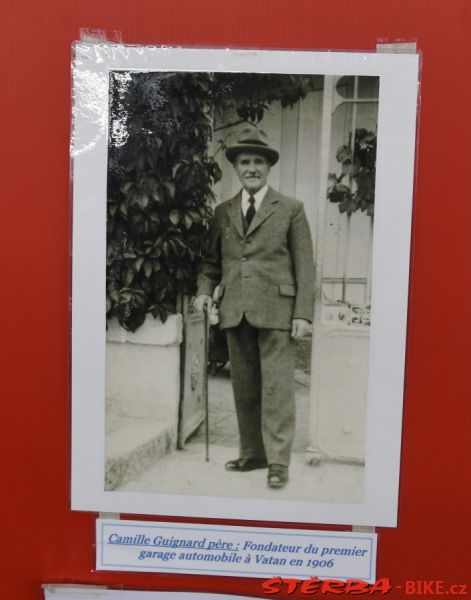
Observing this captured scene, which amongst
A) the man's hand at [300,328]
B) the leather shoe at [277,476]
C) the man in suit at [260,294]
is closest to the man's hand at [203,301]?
the man in suit at [260,294]

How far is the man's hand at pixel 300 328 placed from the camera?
77 cm

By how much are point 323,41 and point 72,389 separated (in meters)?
0.56

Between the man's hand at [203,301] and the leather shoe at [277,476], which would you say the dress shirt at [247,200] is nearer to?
the man's hand at [203,301]

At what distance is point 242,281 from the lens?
2.55ft

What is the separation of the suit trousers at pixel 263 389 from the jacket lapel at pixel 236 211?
13 cm

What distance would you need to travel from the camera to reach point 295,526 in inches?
31.4

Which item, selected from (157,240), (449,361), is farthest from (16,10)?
(449,361)

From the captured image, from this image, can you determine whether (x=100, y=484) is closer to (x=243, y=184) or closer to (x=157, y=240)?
(x=157, y=240)

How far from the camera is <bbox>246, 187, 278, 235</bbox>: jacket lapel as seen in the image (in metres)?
0.77

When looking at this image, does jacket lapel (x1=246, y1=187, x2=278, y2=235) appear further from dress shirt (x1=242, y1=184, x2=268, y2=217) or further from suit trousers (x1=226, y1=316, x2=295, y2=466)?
suit trousers (x1=226, y1=316, x2=295, y2=466)

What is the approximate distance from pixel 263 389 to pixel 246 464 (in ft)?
0.34

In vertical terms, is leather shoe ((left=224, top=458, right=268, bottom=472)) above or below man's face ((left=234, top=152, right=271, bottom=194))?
below
